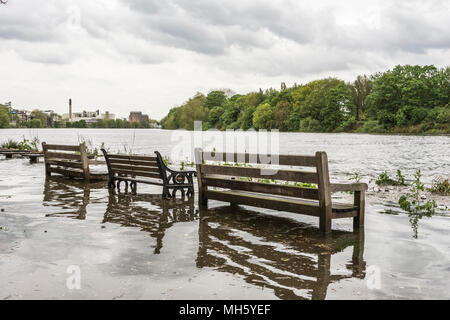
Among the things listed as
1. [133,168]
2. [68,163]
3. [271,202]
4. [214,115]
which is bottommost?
[271,202]

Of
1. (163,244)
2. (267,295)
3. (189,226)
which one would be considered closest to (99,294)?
(267,295)

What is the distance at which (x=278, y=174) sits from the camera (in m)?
7.40

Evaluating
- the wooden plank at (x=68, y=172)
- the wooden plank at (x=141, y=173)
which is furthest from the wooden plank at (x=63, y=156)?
the wooden plank at (x=141, y=173)

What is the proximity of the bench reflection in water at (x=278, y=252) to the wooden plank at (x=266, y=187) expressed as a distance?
54 cm

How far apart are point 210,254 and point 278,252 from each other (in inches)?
35.0

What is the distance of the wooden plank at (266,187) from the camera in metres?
7.19

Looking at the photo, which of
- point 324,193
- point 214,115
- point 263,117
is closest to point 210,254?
point 324,193

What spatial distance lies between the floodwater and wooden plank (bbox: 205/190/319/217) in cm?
30

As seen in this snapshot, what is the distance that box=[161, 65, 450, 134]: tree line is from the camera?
8762 centimetres

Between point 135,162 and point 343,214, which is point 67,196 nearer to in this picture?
point 135,162

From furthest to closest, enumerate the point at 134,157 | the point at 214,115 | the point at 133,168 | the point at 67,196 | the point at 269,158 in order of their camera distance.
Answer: the point at 214,115 → the point at 133,168 → the point at 134,157 → the point at 67,196 → the point at 269,158

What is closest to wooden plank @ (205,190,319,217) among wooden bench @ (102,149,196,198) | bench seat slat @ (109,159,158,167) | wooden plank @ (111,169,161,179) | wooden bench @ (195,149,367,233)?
wooden bench @ (195,149,367,233)
